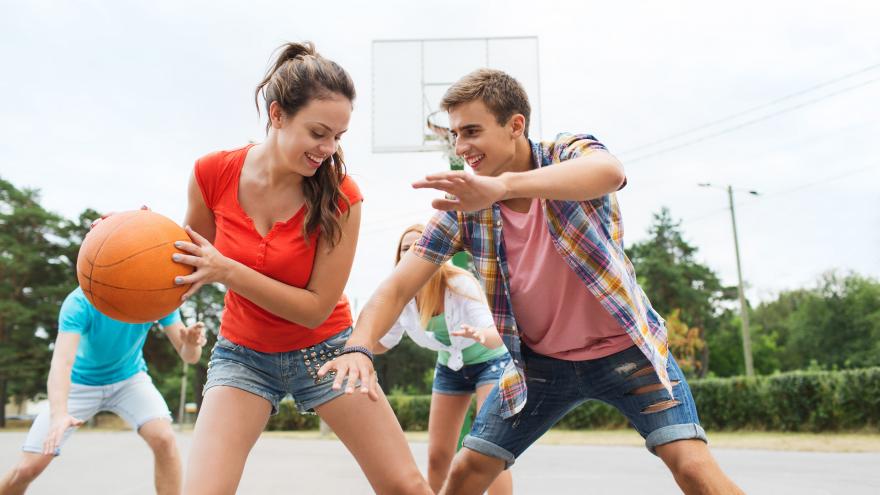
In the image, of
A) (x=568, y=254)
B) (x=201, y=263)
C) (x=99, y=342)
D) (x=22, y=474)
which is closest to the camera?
(x=201, y=263)

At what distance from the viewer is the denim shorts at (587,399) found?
3.01 meters

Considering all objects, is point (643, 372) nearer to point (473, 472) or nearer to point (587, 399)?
point (587, 399)

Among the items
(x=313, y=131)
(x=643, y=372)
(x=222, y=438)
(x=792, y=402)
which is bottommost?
(x=792, y=402)

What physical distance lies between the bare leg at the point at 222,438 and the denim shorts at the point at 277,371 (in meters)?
0.06

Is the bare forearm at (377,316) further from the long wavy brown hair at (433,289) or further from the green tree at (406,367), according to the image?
the green tree at (406,367)

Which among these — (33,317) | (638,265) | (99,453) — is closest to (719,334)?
(638,265)

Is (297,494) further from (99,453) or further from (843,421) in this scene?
(843,421)

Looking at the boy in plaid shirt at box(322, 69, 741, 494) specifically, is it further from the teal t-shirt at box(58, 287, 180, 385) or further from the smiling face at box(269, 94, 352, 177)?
the teal t-shirt at box(58, 287, 180, 385)

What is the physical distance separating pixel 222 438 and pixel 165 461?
2153 mm

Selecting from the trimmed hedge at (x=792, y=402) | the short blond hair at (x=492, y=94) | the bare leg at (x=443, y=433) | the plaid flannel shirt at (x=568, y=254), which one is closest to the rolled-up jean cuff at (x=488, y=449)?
the plaid flannel shirt at (x=568, y=254)

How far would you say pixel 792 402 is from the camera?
60.6 feet

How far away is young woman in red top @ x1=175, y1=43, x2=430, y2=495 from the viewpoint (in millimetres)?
3033

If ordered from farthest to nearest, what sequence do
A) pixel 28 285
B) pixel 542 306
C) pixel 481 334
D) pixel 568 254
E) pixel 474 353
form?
1. pixel 28 285
2. pixel 474 353
3. pixel 481 334
4. pixel 542 306
5. pixel 568 254

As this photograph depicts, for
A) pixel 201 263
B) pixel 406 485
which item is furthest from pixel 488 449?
pixel 201 263
